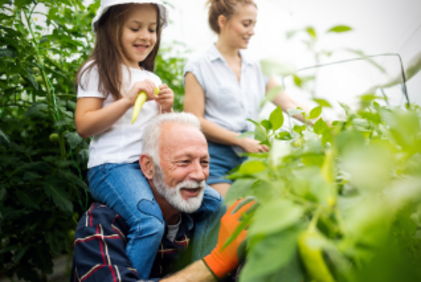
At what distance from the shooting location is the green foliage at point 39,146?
4.74 feet

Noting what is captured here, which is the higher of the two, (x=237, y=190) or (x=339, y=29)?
(x=339, y=29)

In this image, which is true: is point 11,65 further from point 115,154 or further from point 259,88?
point 259,88

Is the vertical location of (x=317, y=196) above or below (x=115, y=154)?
above

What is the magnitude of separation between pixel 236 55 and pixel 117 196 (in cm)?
120

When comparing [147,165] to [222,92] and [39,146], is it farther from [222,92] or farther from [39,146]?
[39,146]

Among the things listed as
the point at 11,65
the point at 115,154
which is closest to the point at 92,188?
the point at 115,154

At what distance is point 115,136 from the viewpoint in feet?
4.38

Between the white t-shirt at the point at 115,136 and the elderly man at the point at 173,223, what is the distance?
77 mm

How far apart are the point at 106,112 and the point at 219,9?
105 centimetres

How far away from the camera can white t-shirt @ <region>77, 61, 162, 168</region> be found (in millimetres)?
1298

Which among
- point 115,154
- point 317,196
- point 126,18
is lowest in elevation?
point 115,154

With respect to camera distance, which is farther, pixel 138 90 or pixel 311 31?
pixel 138 90

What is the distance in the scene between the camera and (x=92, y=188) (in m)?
1.28

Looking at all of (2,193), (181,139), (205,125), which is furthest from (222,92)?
(2,193)
